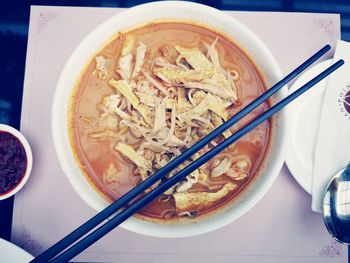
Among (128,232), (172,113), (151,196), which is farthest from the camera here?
(128,232)

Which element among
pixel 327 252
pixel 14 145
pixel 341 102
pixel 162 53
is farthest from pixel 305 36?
pixel 14 145

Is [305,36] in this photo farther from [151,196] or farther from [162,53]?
[151,196]

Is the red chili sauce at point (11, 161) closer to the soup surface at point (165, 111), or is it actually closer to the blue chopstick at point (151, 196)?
the soup surface at point (165, 111)

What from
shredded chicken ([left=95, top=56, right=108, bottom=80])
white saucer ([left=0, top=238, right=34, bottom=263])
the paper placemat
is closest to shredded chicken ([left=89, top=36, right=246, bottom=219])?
shredded chicken ([left=95, top=56, right=108, bottom=80])

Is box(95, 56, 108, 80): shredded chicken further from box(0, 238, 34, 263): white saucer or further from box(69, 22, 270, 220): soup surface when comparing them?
box(0, 238, 34, 263): white saucer

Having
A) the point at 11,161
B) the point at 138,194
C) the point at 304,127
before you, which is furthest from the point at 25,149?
the point at 304,127

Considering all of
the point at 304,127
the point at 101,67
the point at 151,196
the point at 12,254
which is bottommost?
the point at 12,254

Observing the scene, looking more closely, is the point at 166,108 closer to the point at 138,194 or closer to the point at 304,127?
the point at 138,194
